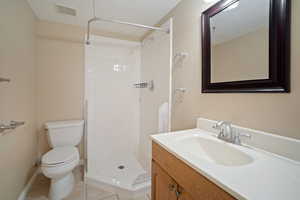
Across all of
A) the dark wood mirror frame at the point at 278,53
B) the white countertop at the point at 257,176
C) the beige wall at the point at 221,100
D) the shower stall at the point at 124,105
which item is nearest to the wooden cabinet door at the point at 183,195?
the white countertop at the point at 257,176

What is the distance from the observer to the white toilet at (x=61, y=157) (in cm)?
139

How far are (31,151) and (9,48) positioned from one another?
127 centimetres

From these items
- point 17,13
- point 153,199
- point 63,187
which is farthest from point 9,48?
point 153,199

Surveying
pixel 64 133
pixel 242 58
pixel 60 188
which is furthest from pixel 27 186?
pixel 242 58

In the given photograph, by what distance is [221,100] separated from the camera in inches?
40.4

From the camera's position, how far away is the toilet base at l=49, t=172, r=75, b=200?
144cm

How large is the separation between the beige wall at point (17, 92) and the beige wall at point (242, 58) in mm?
1772

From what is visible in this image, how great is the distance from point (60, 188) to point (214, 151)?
1.65 m

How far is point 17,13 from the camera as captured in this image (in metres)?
1.33

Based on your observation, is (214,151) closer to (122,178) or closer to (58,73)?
(122,178)

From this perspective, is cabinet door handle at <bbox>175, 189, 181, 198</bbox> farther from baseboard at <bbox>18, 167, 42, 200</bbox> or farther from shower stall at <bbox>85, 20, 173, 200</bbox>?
Answer: baseboard at <bbox>18, 167, 42, 200</bbox>

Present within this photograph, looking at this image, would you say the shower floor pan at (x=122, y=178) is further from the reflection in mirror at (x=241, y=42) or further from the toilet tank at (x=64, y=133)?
the reflection in mirror at (x=241, y=42)

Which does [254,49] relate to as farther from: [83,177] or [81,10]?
[83,177]

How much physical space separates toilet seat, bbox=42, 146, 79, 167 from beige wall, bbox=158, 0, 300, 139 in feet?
4.04
